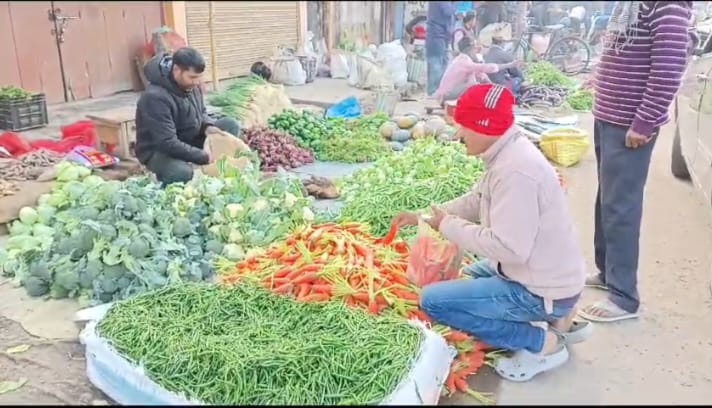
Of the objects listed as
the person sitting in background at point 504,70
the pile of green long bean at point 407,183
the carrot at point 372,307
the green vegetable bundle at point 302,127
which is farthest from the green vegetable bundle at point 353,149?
the carrot at point 372,307

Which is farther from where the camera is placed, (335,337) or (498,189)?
(335,337)

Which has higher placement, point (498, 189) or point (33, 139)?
point (498, 189)

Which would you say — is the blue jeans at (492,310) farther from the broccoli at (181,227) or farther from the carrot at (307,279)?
the broccoli at (181,227)

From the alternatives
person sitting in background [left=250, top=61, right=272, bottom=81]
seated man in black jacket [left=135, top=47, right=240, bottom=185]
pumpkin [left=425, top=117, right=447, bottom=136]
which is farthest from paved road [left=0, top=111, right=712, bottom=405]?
person sitting in background [left=250, top=61, right=272, bottom=81]

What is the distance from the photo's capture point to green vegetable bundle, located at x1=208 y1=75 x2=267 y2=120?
6.39m

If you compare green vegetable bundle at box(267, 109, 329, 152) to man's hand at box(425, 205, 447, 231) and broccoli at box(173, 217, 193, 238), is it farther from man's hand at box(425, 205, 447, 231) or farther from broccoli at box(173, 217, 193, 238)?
man's hand at box(425, 205, 447, 231)

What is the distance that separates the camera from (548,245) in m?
2.32

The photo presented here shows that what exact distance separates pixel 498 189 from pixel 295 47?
7.07 meters

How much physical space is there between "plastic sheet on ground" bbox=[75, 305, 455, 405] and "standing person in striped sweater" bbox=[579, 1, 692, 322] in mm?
Result: 1051

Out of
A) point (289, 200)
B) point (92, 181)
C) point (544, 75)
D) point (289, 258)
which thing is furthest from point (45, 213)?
point (544, 75)

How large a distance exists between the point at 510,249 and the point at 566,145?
375 cm

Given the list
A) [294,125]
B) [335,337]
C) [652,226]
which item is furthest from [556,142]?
[335,337]

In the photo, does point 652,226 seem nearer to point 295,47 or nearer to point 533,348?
point 533,348

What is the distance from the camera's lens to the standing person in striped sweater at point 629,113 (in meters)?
2.71
